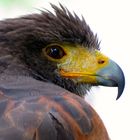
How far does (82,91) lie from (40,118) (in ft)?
5.30

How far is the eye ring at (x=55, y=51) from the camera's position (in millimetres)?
7574

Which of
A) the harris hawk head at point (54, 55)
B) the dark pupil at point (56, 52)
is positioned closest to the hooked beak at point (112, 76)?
the harris hawk head at point (54, 55)

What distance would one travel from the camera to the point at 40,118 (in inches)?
240

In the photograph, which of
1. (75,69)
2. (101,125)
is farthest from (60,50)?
(101,125)

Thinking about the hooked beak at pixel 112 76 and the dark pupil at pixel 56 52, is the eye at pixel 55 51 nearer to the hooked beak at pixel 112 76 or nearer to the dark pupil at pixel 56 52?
the dark pupil at pixel 56 52

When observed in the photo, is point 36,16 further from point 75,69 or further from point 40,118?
point 40,118

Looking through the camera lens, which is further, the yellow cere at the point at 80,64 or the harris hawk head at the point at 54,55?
the yellow cere at the point at 80,64

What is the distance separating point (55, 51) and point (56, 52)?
2 centimetres

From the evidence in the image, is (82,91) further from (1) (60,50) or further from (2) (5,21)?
(2) (5,21)

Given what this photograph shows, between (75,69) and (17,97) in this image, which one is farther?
(75,69)

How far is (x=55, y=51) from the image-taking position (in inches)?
299

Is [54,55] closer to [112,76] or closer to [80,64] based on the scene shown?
[80,64]

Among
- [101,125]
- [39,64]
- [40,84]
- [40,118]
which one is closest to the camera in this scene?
[40,118]

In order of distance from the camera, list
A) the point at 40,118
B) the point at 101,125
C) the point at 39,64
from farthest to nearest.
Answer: the point at 39,64
the point at 101,125
the point at 40,118
